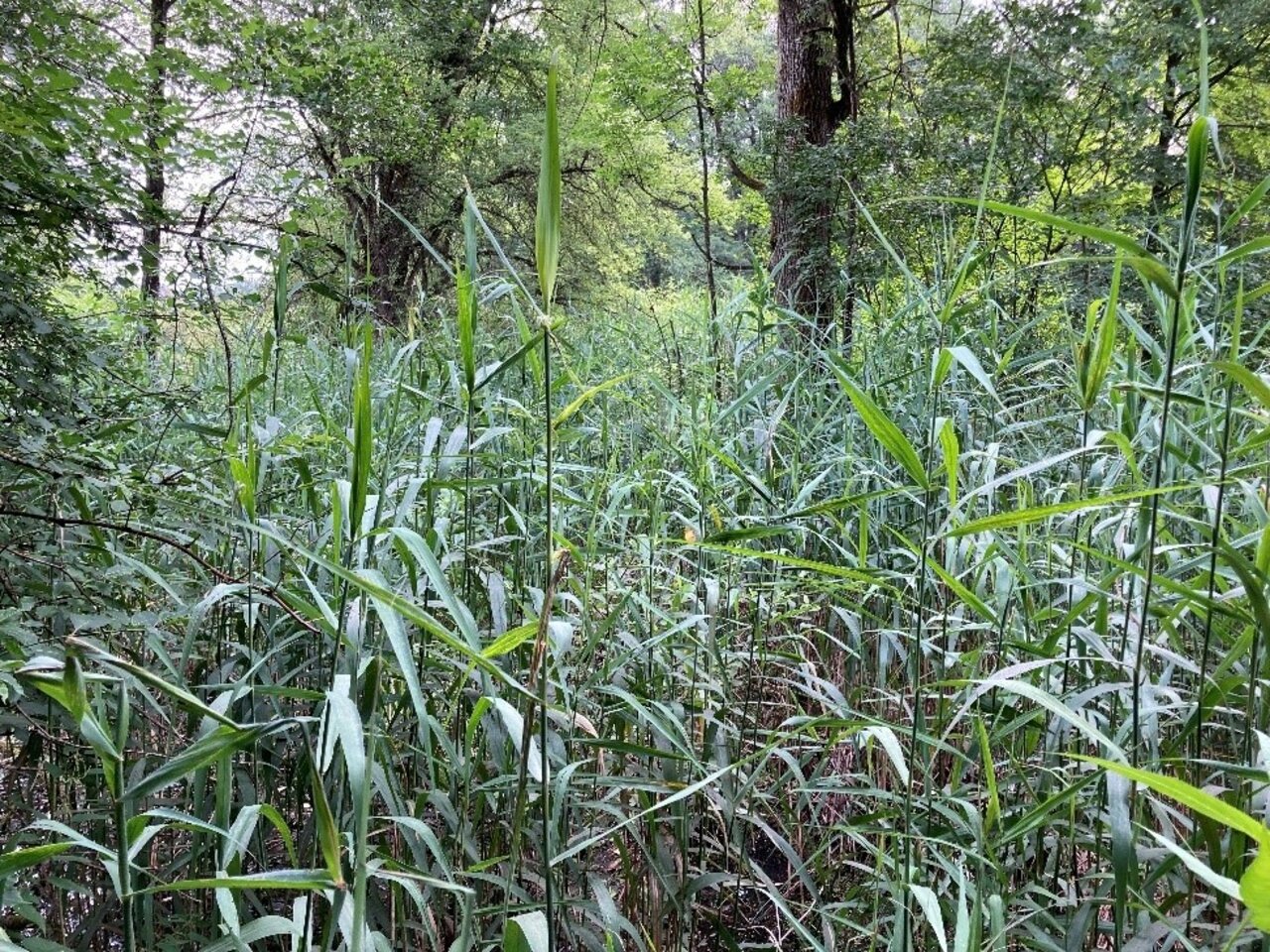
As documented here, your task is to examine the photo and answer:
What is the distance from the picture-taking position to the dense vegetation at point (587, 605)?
819 millimetres

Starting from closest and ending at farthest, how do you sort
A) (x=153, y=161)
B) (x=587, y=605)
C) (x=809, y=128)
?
(x=587, y=605) < (x=153, y=161) < (x=809, y=128)

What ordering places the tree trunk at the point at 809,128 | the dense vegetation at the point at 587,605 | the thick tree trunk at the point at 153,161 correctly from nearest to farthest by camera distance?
the dense vegetation at the point at 587,605 → the thick tree trunk at the point at 153,161 → the tree trunk at the point at 809,128

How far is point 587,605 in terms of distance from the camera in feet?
4.24

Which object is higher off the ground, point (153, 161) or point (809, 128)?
point (809, 128)

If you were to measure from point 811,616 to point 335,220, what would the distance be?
2411 mm

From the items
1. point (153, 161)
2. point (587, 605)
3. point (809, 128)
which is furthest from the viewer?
point (809, 128)

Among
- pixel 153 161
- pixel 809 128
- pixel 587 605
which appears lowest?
pixel 587 605

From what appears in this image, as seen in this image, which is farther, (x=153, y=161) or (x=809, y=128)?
(x=809, y=128)

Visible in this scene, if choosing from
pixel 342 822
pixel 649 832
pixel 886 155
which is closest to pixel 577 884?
pixel 649 832

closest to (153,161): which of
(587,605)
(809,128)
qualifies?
(587,605)

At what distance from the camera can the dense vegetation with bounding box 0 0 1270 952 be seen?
819 millimetres

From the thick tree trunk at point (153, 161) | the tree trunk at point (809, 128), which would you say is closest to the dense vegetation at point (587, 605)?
the thick tree trunk at point (153, 161)

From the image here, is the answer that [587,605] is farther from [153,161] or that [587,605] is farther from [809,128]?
[809,128]

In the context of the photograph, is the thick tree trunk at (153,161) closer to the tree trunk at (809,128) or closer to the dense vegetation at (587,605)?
the dense vegetation at (587,605)
